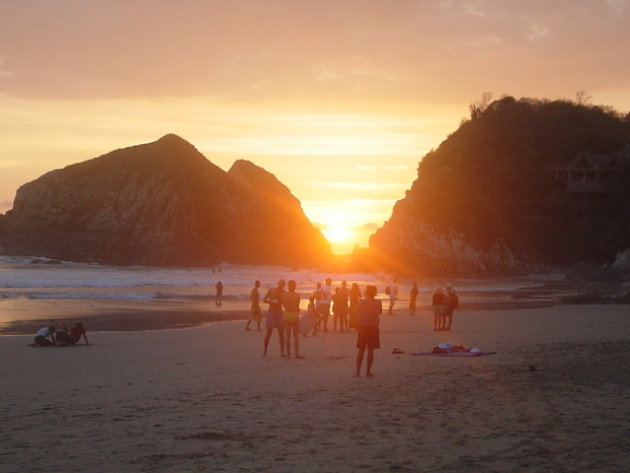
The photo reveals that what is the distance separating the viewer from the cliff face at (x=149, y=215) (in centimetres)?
11350

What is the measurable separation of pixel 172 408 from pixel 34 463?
287 centimetres

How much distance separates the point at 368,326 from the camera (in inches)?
508

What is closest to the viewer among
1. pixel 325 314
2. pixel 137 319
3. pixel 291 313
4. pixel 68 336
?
pixel 291 313

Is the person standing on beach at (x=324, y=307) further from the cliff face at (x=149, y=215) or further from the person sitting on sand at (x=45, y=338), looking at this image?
the cliff face at (x=149, y=215)

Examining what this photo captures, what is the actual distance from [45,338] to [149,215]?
A: 106984 millimetres

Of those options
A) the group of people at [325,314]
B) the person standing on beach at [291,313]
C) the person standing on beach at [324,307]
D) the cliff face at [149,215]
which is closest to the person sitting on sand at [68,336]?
the group of people at [325,314]

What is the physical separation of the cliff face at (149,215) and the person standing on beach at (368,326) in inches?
3812

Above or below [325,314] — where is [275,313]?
above

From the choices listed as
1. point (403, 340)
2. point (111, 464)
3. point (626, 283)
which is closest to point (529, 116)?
point (626, 283)

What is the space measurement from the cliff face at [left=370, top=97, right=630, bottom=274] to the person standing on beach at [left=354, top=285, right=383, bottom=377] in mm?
65678

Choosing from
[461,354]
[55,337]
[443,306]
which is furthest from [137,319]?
[461,354]

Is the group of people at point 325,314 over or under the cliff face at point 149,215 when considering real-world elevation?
under

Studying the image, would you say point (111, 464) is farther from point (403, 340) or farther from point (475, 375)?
point (403, 340)

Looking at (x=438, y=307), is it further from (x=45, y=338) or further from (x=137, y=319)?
(x=45, y=338)
